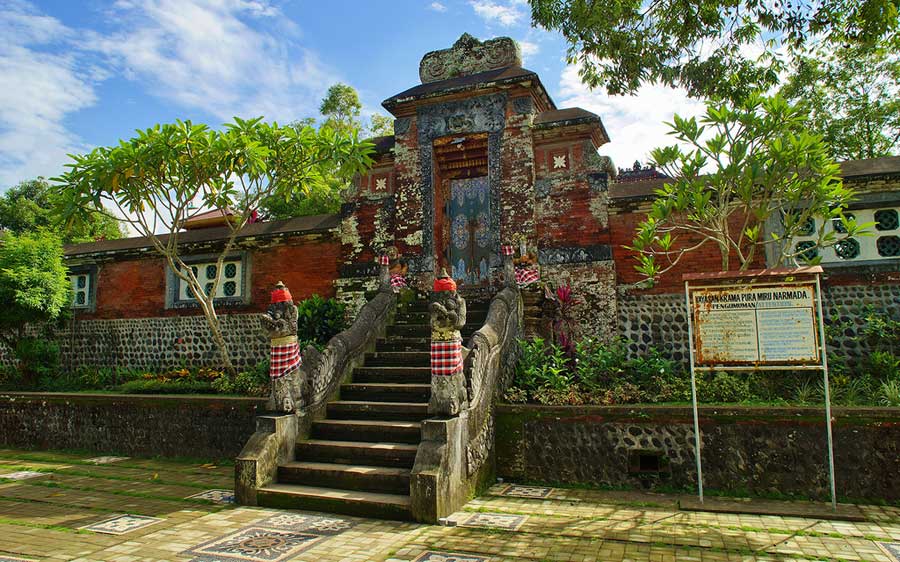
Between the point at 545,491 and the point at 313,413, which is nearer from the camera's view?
the point at 545,491

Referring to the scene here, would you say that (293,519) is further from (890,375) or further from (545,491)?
(890,375)

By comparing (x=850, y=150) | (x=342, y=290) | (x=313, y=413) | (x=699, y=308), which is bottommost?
(x=313, y=413)

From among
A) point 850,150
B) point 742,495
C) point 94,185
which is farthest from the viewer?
point 850,150

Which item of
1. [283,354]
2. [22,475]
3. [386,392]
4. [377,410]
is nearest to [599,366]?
[386,392]

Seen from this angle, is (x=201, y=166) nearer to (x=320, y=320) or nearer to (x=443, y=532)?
(x=320, y=320)

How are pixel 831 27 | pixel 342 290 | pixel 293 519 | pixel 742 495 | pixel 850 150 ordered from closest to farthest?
1. pixel 293 519
2. pixel 742 495
3. pixel 831 27
4. pixel 342 290
5. pixel 850 150

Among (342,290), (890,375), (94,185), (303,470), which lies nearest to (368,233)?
(342,290)

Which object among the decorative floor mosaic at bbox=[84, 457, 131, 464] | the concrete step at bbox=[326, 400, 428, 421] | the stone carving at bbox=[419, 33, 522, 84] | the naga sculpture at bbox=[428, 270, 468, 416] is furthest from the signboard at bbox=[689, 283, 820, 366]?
the decorative floor mosaic at bbox=[84, 457, 131, 464]

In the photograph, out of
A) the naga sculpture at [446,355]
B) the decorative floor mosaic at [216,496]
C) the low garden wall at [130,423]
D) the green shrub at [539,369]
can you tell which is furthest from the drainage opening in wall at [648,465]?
the low garden wall at [130,423]

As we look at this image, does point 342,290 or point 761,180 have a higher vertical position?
point 761,180

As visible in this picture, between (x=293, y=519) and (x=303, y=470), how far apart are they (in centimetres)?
78

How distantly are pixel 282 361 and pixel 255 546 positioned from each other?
2.41 meters

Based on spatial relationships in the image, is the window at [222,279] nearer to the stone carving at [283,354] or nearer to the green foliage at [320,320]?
the green foliage at [320,320]

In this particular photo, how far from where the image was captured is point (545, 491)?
22.1 feet
